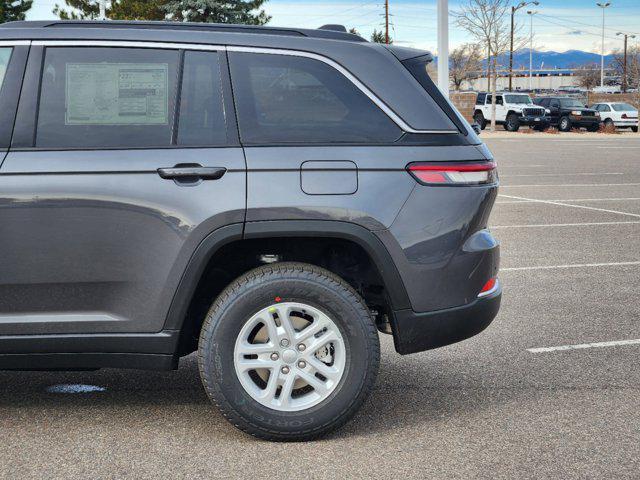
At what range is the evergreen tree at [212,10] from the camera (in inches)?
1473

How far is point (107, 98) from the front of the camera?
13.2 ft

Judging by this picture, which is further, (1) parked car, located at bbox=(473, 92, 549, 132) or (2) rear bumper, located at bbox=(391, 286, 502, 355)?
(1) parked car, located at bbox=(473, 92, 549, 132)

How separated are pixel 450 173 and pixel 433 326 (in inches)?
27.4

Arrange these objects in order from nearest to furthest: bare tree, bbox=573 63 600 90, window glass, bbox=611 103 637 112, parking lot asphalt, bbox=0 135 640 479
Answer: parking lot asphalt, bbox=0 135 640 479 < window glass, bbox=611 103 637 112 < bare tree, bbox=573 63 600 90

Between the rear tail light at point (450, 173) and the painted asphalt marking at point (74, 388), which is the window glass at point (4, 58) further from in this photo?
the rear tail light at point (450, 173)

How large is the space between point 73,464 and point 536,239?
767cm

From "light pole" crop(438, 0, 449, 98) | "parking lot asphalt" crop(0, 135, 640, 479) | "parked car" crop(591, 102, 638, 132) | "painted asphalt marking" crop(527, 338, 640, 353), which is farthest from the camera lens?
"parked car" crop(591, 102, 638, 132)

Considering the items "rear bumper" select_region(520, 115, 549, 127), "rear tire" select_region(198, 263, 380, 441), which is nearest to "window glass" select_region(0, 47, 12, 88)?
"rear tire" select_region(198, 263, 380, 441)

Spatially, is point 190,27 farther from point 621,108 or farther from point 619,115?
point 621,108

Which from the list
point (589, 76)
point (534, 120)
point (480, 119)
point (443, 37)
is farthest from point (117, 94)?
point (589, 76)

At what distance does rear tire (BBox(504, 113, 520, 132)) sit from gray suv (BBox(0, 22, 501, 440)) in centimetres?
4105

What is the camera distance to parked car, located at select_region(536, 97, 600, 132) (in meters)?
42.7

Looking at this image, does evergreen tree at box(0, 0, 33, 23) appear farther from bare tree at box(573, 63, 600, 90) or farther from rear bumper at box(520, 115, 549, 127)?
bare tree at box(573, 63, 600, 90)

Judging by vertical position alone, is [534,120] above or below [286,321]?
above
